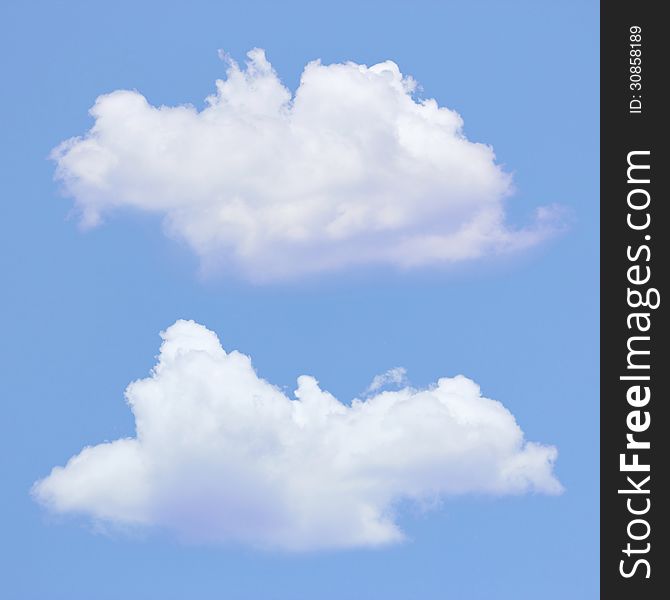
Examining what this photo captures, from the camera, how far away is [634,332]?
4581 cm

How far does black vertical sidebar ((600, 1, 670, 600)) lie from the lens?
149 ft

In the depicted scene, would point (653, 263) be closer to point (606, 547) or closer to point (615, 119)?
point (615, 119)

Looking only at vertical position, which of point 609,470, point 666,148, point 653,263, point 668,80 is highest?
point 668,80

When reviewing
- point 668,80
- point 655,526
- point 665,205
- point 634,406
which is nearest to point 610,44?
point 668,80

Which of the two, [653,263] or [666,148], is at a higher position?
[666,148]

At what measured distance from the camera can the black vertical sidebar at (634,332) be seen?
45.3 metres

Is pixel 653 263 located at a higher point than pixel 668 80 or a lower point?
lower

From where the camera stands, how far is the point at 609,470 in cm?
4534

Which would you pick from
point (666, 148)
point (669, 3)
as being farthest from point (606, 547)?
point (669, 3)

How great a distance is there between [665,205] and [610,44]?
22.0 feet

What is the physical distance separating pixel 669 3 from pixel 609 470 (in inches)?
720

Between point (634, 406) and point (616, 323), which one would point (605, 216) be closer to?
point (616, 323)

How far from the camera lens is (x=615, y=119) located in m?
46.7

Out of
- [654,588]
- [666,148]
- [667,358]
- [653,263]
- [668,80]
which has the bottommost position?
[654,588]
